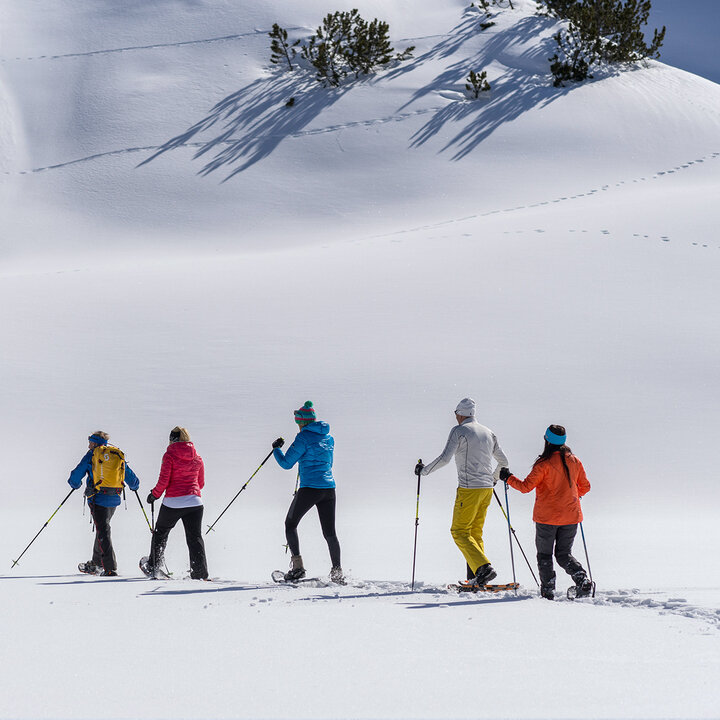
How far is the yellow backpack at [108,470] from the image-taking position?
717 cm

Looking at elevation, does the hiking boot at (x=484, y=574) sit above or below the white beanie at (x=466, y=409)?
below

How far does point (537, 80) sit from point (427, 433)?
26321 millimetres

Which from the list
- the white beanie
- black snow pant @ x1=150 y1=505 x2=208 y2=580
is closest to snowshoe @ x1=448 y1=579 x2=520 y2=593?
the white beanie

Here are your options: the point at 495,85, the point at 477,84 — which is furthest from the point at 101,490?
the point at 495,85

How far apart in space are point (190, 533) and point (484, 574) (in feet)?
7.83

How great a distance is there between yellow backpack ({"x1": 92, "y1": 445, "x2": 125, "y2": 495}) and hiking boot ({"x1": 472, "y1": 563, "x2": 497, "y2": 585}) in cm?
306

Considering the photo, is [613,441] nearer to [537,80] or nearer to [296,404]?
[296,404]

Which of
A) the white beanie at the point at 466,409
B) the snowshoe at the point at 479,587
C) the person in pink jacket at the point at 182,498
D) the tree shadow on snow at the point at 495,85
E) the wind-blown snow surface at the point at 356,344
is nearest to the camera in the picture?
the wind-blown snow surface at the point at 356,344

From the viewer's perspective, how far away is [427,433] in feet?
39.4

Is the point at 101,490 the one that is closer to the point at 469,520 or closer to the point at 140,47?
the point at 469,520

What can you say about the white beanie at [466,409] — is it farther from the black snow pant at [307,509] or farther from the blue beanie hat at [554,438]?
the black snow pant at [307,509]

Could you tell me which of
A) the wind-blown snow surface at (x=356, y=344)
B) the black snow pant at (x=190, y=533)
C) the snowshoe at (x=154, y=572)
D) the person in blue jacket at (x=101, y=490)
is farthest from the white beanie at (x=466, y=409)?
the person in blue jacket at (x=101, y=490)

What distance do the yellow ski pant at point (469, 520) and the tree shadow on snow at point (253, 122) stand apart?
24.6 m

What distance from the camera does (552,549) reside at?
621 centimetres
